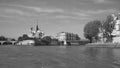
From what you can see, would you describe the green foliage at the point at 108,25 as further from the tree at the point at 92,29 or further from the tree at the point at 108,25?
the tree at the point at 92,29

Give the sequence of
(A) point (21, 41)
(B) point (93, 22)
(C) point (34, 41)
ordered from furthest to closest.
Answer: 1. (A) point (21, 41)
2. (C) point (34, 41)
3. (B) point (93, 22)

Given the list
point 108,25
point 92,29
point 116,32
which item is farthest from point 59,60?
point 92,29

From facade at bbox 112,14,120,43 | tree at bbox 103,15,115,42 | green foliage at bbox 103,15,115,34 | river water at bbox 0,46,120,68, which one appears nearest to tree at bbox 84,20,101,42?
tree at bbox 103,15,115,42

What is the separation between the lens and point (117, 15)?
380 feet

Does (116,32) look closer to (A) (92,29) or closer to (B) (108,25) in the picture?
(B) (108,25)

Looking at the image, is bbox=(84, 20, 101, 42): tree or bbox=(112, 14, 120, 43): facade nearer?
bbox=(112, 14, 120, 43): facade

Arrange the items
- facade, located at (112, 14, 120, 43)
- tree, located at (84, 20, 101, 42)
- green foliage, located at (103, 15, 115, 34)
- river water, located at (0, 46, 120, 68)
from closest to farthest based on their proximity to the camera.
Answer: river water, located at (0, 46, 120, 68) < green foliage, located at (103, 15, 115, 34) < facade, located at (112, 14, 120, 43) < tree, located at (84, 20, 101, 42)

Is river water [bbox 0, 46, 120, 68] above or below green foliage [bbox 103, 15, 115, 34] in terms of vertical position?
below

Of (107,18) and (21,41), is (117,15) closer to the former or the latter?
(107,18)

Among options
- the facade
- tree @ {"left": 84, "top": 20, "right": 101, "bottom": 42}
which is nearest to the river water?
the facade

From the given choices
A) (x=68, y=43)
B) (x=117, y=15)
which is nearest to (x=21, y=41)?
(x=68, y=43)

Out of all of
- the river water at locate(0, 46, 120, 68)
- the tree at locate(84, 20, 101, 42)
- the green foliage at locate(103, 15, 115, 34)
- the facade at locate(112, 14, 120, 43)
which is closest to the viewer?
the river water at locate(0, 46, 120, 68)

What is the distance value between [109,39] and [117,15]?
47.6ft

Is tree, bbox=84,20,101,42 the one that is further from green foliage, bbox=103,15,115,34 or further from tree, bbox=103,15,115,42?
green foliage, bbox=103,15,115,34
